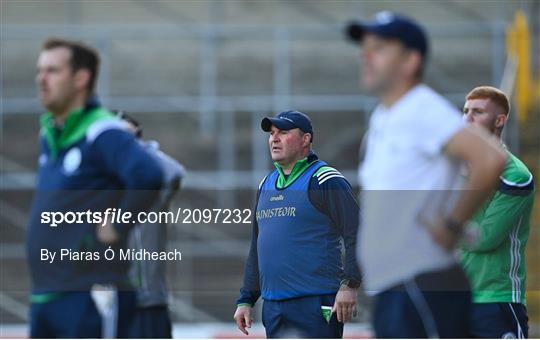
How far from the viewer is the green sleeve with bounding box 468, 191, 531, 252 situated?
20.6ft

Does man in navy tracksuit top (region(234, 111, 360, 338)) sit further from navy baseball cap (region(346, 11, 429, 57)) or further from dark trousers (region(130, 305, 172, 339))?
navy baseball cap (region(346, 11, 429, 57))

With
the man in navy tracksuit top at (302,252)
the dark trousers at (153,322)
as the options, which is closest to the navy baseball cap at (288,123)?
the man in navy tracksuit top at (302,252)

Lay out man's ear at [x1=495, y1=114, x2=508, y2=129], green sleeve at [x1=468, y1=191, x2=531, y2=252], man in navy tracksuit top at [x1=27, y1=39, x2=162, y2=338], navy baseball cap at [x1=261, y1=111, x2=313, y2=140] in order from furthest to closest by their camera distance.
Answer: navy baseball cap at [x1=261, y1=111, x2=313, y2=140] < man's ear at [x1=495, y1=114, x2=508, y2=129] < green sleeve at [x1=468, y1=191, x2=531, y2=252] < man in navy tracksuit top at [x1=27, y1=39, x2=162, y2=338]

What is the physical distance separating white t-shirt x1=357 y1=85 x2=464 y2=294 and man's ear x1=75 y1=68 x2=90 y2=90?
5.44 ft

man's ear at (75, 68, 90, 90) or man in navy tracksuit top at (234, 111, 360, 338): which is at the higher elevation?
man's ear at (75, 68, 90, 90)

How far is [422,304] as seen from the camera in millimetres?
4039

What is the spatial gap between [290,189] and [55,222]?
5.35ft

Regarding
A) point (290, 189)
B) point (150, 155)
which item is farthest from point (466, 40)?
point (150, 155)

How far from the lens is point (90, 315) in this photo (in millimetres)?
5328

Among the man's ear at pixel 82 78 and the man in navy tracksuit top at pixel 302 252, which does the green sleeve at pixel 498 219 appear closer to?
the man in navy tracksuit top at pixel 302 252

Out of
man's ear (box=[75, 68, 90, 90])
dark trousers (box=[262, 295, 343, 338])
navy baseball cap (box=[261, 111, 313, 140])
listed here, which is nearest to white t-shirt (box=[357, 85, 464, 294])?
man's ear (box=[75, 68, 90, 90])

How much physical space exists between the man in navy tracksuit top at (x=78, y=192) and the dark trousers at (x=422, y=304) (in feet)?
4.73

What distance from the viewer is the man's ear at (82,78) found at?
212 inches

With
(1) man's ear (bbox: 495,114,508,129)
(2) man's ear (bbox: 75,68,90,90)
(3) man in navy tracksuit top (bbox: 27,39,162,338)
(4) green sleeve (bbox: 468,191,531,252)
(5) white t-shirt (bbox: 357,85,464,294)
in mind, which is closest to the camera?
(5) white t-shirt (bbox: 357,85,464,294)
